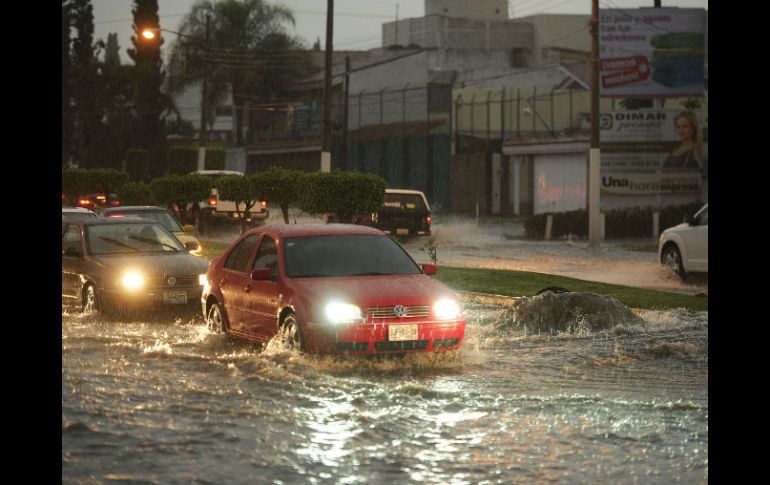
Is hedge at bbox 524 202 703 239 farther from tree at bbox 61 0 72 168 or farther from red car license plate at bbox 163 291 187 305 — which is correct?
tree at bbox 61 0 72 168

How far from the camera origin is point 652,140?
47.0 m

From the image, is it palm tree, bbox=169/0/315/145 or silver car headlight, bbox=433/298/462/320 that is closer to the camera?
silver car headlight, bbox=433/298/462/320

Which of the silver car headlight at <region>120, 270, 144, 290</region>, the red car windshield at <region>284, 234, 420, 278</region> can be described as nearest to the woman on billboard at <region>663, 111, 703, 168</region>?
the silver car headlight at <region>120, 270, 144, 290</region>

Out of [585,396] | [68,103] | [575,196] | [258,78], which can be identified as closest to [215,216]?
[575,196]

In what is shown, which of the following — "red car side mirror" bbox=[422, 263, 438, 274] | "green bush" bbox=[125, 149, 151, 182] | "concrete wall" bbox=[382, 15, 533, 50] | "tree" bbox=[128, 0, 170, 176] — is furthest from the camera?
"concrete wall" bbox=[382, 15, 533, 50]

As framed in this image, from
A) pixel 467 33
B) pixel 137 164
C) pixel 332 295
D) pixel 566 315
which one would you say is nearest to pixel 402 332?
pixel 332 295

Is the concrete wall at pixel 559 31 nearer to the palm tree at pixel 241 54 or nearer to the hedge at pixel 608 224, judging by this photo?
the palm tree at pixel 241 54

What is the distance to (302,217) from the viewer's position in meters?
54.1

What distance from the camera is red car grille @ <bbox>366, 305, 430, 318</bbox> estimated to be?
39.7 ft

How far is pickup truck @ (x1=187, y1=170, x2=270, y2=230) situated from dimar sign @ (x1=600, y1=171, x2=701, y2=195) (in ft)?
43.0

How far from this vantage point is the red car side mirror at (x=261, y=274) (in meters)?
13.0

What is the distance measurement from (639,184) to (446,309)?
35.8 metres

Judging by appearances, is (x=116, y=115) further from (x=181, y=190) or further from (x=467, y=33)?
(x=181, y=190)
